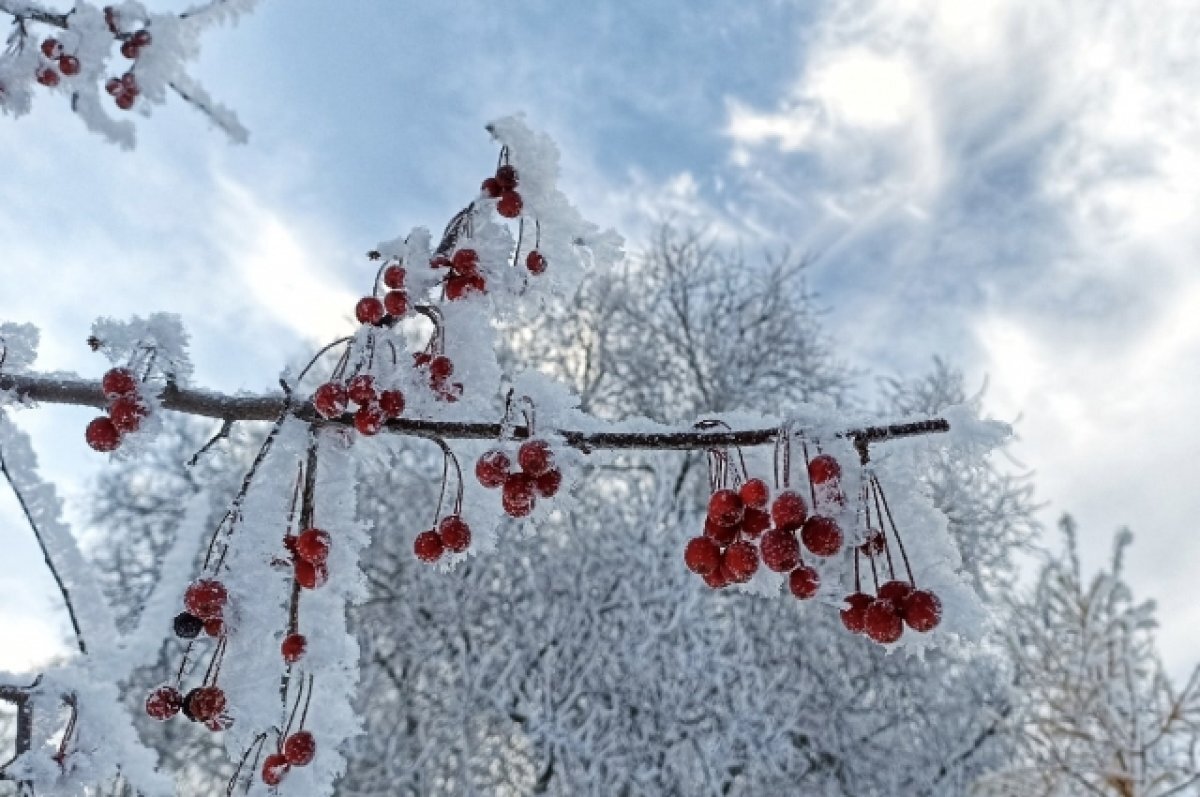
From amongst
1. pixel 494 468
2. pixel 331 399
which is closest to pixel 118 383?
pixel 331 399

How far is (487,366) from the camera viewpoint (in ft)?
5.45

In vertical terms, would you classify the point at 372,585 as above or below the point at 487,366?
above

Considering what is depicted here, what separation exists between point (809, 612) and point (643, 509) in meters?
2.11

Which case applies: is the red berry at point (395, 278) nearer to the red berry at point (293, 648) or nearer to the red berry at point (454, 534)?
the red berry at point (454, 534)

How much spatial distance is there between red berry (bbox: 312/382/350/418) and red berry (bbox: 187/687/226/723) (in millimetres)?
471

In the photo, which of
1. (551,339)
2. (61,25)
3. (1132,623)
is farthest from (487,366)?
(551,339)

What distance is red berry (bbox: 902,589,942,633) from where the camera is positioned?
1.22m

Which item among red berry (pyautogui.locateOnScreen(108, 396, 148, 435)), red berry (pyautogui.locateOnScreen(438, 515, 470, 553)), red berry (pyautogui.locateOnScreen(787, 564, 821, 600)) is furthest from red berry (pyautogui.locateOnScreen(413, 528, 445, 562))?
red berry (pyautogui.locateOnScreen(787, 564, 821, 600))

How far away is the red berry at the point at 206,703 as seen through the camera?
1.33m

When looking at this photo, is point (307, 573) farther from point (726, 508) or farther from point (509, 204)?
point (509, 204)

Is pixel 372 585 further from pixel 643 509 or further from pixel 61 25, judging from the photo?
pixel 61 25

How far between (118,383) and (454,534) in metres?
0.65

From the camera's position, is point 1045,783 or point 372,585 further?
point 372,585

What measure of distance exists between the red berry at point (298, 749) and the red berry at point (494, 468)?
61 cm
